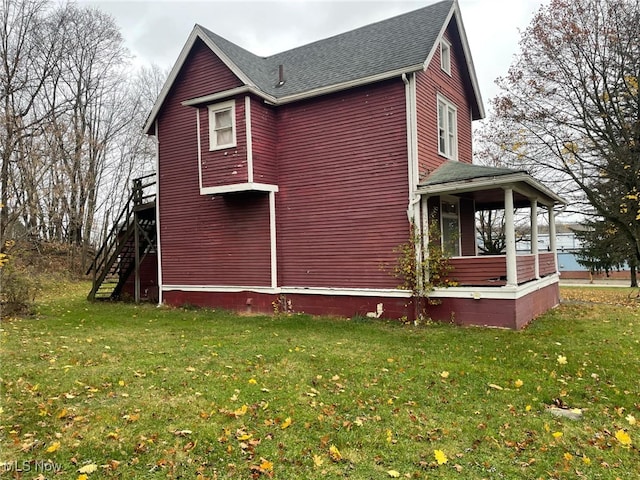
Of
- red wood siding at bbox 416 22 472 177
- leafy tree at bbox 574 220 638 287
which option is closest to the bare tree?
red wood siding at bbox 416 22 472 177

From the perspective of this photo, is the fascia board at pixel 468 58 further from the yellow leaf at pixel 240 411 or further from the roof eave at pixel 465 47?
the yellow leaf at pixel 240 411

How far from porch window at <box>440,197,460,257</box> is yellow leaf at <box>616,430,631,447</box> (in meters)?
7.56

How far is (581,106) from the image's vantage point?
19156mm

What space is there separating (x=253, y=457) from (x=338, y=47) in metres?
12.9

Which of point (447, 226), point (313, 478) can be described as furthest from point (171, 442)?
point (447, 226)

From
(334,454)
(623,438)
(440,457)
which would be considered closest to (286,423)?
(334,454)

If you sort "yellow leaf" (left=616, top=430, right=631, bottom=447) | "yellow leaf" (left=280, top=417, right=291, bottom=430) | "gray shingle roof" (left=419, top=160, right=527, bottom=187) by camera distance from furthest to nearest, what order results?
"gray shingle roof" (left=419, top=160, right=527, bottom=187), "yellow leaf" (left=280, top=417, right=291, bottom=430), "yellow leaf" (left=616, top=430, right=631, bottom=447)

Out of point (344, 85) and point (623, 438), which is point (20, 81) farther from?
point (623, 438)

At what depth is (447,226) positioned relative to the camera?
39.3 feet

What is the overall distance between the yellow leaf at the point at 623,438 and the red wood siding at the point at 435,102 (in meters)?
7.46

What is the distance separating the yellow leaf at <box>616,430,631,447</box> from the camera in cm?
392

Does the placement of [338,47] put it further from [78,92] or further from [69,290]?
[78,92]

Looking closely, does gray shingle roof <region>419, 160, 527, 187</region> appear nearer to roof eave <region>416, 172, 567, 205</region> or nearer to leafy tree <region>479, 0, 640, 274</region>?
roof eave <region>416, 172, 567, 205</region>

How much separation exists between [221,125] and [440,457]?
35.1ft
